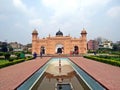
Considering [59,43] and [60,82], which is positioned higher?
[59,43]

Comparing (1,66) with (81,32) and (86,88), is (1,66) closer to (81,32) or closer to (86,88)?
(86,88)

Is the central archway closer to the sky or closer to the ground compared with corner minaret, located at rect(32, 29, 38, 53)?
closer to the ground

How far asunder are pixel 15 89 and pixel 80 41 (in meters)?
31.8

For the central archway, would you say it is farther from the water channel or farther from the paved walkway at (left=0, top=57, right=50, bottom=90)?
the water channel

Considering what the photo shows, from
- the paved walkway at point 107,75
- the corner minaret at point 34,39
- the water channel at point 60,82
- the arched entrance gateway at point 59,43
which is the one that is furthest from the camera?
the arched entrance gateway at point 59,43

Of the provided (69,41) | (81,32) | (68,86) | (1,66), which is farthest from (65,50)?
(68,86)

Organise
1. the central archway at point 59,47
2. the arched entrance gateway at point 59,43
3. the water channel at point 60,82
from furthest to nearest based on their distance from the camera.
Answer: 1. the central archway at point 59,47
2. the arched entrance gateway at point 59,43
3. the water channel at point 60,82

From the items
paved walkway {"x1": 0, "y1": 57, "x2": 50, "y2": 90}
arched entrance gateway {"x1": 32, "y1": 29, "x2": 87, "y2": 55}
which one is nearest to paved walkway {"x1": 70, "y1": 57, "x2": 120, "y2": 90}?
paved walkway {"x1": 0, "y1": 57, "x2": 50, "y2": 90}

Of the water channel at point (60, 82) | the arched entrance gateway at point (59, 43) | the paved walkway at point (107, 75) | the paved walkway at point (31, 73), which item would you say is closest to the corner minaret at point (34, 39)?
the arched entrance gateway at point (59, 43)

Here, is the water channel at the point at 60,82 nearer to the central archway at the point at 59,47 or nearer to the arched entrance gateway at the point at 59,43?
the arched entrance gateway at the point at 59,43

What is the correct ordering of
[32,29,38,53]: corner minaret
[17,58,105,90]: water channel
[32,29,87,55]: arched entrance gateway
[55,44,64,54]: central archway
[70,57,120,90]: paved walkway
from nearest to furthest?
[17,58,105,90]: water channel < [70,57,120,90]: paved walkway < [32,29,38,53]: corner minaret < [32,29,87,55]: arched entrance gateway < [55,44,64,54]: central archway

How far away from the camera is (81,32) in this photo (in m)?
37.8

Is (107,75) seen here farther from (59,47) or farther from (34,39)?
(59,47)

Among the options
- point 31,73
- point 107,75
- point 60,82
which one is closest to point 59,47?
point 31,73
